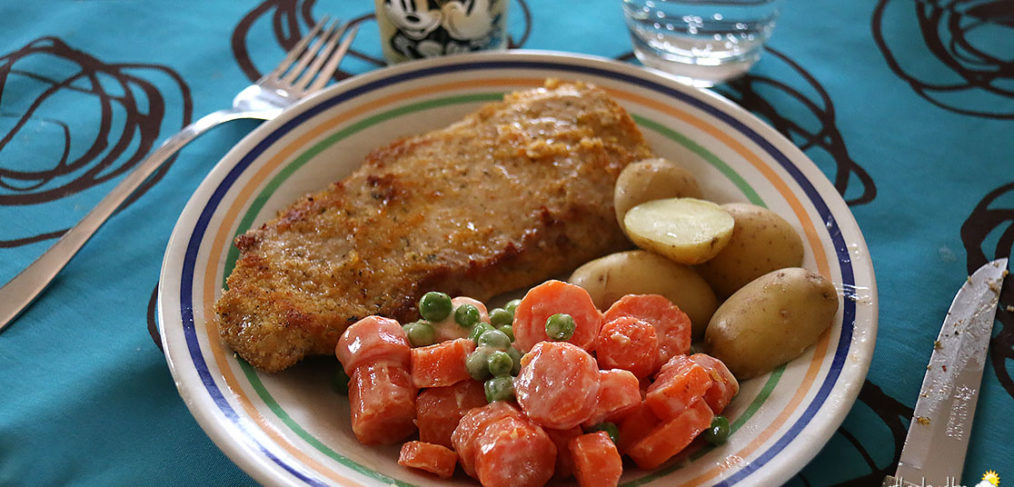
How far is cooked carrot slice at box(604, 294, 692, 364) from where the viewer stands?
Answer: 243 centimetres

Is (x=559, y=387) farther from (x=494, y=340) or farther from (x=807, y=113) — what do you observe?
(x=807, y=113)

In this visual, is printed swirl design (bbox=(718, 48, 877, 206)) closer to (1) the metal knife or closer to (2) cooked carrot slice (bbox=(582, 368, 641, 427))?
(1) the metal knife

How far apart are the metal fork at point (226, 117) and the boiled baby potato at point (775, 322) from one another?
6.68 feet

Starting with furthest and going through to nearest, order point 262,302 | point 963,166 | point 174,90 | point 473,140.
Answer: point 174,90, point 963,166, point 473,140, point 262,302

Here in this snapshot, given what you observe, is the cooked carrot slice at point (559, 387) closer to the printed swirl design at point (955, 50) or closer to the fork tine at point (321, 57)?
the fork tine at point (321, 57)

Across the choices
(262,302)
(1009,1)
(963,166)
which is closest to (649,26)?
(963,166)

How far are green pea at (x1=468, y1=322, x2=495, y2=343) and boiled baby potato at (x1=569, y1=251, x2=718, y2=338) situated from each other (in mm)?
453

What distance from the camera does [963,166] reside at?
3338mm

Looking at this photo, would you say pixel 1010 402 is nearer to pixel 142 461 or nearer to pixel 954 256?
pixel 954 256

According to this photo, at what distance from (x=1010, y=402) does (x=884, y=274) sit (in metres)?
0.63

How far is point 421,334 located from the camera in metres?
2.37

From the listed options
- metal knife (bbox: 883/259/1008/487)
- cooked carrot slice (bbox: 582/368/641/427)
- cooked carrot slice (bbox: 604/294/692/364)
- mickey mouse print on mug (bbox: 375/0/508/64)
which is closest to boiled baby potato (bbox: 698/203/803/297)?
cooked carrot slice (bbox: 604/294/692/364)

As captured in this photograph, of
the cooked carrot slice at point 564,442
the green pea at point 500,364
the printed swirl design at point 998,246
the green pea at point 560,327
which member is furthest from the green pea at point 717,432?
the printed swirl design at point 998,246

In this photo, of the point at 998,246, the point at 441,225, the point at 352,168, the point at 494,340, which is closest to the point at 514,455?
the point at 494,340
